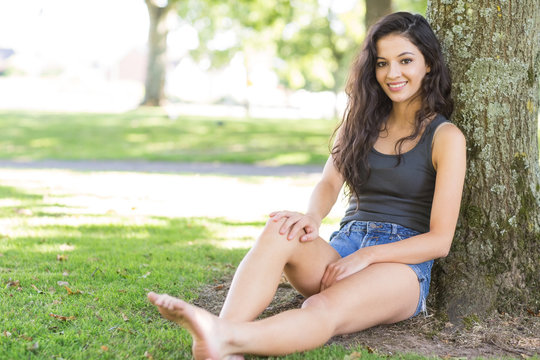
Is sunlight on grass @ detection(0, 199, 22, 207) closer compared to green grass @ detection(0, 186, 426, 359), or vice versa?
green grass @ detection(0, 186, 426, 359)

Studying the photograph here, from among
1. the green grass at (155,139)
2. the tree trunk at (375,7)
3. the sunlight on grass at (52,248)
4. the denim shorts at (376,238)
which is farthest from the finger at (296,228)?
the tree trunk at (375,7)

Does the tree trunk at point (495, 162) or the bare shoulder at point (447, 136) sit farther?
the tree trunk at point (495, 162)

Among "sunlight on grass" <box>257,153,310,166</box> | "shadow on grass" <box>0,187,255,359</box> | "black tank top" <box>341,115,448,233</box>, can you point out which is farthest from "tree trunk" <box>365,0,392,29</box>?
"black tank top" <box>341,115,448,233</box>

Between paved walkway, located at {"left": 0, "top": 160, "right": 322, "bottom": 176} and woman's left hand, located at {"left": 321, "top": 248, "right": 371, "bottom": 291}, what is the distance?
8283mm

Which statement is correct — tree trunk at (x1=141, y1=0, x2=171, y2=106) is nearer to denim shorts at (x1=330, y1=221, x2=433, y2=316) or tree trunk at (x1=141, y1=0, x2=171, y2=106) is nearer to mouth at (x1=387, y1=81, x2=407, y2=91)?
mouth at (x1=387, y1=81, x2=407, y2=91)

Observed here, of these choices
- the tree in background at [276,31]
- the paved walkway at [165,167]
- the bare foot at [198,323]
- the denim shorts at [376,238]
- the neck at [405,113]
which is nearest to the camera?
the bare foot at [198,323]

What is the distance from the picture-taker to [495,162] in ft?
11.1

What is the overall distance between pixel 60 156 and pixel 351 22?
2429 cm

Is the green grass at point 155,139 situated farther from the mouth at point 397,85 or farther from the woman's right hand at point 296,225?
the woman's right hand at point 296,225

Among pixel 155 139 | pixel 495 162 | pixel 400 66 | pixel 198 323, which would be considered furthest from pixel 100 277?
pixel 155 139

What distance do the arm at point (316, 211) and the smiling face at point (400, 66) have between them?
53 centimetres

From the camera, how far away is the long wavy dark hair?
323cm

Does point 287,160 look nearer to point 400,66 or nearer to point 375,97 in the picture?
point 375,97

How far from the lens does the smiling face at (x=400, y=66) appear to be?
3203 millimetres
